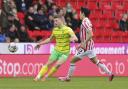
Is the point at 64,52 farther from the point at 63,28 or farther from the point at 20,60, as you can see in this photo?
the point at 20,60

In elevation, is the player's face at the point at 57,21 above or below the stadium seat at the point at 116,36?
above

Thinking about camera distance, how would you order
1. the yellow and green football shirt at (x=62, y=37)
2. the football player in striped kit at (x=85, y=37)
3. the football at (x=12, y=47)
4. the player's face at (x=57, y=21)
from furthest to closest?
the football at (x=12, y=47) → the yellow and green football shirt at (x=62, y=37) → the player's face at (x=57, y=21) → the football player in striped kit at (x=85, y=37)

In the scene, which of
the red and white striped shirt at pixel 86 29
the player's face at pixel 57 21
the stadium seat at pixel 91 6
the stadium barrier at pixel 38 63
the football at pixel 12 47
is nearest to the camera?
the red and white striped shirt at pixel 86 29

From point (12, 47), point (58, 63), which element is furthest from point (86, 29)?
point (12, 47)

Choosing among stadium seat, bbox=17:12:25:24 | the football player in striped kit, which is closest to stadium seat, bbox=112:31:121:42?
stadium seat, bbox=17:12:25:24

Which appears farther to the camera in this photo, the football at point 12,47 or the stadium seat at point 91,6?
the stadium seat at point 91,6

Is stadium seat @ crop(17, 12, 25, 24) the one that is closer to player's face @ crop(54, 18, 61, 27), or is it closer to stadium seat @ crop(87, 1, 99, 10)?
stadium seat @ crop(87, 1, 99, 10)

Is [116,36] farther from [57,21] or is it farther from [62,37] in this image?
[57,21]

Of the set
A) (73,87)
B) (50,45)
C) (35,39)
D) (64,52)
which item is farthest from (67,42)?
(35,39)

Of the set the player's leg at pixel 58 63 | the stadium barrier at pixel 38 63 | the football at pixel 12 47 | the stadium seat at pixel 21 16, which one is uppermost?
the stadium seat at pixel 21 16

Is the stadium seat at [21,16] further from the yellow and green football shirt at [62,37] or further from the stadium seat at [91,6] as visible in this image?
the yellow and green football shirt at [62,37]

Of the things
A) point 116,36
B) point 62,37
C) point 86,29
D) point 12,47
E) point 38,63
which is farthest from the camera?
point 116,36

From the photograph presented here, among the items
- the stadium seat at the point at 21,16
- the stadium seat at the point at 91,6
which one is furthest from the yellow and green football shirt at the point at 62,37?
the stadium seat at the point at 91,6

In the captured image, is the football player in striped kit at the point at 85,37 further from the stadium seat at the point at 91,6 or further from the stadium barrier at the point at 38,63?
the stadium seat at the point at 91,6
